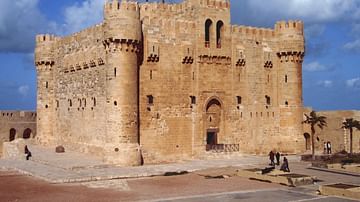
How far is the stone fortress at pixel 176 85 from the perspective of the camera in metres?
29.5

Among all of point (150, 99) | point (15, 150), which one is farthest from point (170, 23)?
point (15, 150)

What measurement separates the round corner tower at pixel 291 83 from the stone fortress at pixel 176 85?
71 mm

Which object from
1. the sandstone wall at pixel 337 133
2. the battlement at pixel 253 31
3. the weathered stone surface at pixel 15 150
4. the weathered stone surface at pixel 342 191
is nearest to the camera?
the weathered stone surface at pixel 342 191

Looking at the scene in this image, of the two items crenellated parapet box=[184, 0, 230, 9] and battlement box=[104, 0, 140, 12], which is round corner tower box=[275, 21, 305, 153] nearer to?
crenellated parapet box=[184, 0, 230, 9]

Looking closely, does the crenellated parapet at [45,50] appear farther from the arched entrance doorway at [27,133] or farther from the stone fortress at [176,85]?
the arched entrance doorway at [27,133]

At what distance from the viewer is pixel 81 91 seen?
35.1 metres

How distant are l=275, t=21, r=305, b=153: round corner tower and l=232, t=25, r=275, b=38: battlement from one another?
81 centimetres

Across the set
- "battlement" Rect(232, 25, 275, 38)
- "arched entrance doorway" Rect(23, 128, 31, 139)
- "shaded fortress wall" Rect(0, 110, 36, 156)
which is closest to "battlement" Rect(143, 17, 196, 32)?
"battlement" Rect(232, 25, 275, 38)

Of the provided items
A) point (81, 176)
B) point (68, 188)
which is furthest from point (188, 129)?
point (68, 188)

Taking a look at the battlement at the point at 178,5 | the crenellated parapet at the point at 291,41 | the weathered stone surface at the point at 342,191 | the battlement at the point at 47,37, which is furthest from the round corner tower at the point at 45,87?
the weathered stone surface at the point at 342,191

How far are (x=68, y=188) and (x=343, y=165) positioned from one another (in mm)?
15265

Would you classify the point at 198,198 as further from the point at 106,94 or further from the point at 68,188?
the point at 106,94

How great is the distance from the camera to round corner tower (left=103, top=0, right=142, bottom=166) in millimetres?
29156

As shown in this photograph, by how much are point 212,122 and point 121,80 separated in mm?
7660
